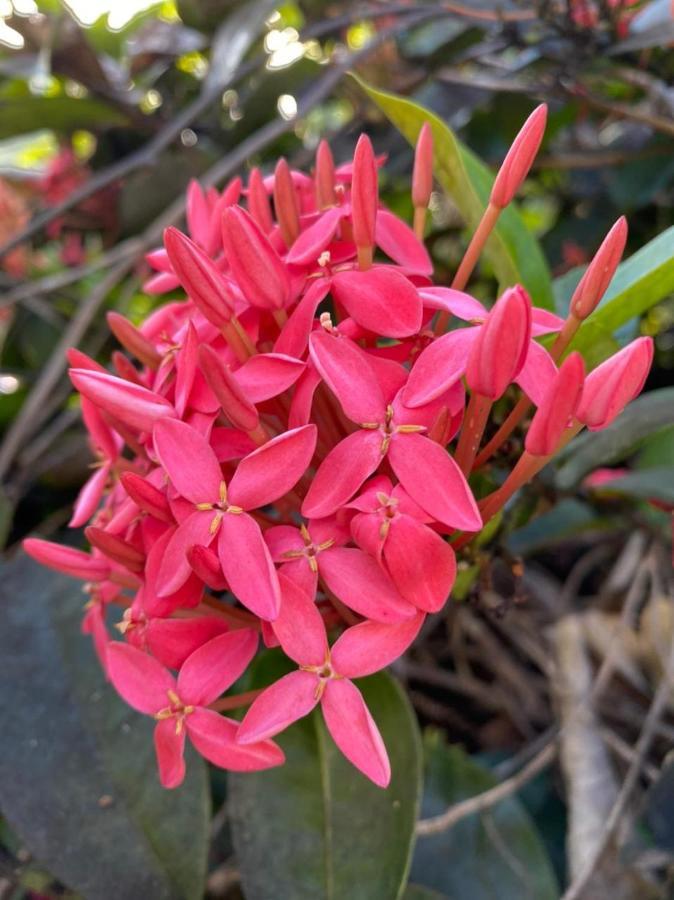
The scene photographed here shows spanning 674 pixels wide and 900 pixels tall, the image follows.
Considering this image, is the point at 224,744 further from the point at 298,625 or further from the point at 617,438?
the point at 617,438

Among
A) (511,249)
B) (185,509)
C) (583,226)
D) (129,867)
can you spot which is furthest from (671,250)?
(583,226)

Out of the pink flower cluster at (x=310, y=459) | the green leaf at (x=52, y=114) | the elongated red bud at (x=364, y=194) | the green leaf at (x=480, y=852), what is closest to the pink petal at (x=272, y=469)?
the pink flower cluster at (x=310, y=459)

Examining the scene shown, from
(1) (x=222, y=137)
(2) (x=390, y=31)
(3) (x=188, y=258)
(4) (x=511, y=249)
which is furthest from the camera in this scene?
(1) (x=222, y=137)

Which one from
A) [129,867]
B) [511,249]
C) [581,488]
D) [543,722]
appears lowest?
[543,722]

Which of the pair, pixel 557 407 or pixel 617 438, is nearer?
pixel 557 407

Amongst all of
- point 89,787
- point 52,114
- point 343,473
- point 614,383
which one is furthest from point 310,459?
point 52,114

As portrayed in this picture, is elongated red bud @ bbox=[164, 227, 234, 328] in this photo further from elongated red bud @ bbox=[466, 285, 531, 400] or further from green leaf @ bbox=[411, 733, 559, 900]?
green leaf @ bbox=[411, 733, 559, 900]

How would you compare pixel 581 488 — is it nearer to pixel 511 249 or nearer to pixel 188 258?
pixel 511 249
